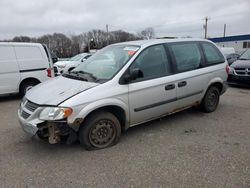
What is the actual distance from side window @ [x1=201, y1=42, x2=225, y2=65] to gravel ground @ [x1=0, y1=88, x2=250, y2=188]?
1.37 metres

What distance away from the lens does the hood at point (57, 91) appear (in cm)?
335

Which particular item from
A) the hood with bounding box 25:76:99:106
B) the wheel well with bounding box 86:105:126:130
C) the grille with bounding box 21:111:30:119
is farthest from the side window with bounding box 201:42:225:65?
the grille with bounding box 21:111:30:119

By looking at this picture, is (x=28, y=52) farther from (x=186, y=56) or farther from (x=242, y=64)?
(x=242, y=64)

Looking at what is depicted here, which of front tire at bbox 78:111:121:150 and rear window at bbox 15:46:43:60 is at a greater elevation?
rear window at bbox 15:46:43:60

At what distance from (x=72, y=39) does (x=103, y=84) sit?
6102 centimetres

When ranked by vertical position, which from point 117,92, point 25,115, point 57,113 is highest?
point 117,92

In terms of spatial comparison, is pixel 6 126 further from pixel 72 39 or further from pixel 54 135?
pixel 72 39

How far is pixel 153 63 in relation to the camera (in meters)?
4.14

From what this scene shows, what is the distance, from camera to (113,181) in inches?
113

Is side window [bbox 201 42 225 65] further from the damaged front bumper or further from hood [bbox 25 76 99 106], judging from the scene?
the damaged front bumper

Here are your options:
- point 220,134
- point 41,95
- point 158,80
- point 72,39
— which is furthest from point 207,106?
point 72,39

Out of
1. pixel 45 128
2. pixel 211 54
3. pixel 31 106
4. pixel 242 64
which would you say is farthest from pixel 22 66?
pixel 242 64

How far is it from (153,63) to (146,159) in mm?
1684

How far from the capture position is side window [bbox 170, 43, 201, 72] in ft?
14.7
